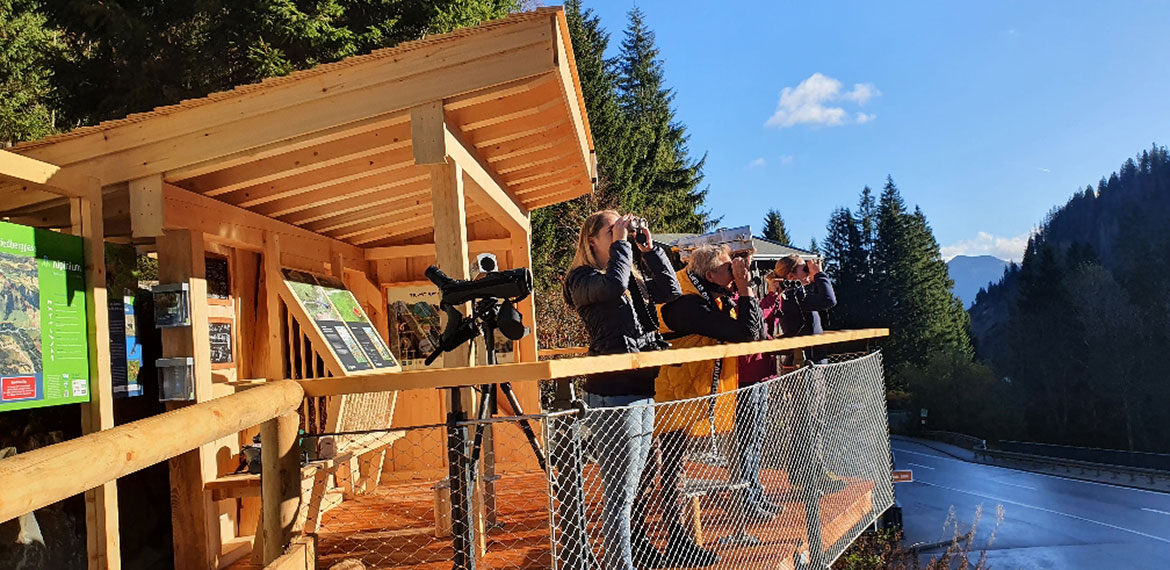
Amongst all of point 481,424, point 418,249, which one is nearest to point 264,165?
point 481,424

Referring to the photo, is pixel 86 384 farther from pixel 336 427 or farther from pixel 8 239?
pixel 336 427

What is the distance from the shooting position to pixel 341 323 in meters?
5.64

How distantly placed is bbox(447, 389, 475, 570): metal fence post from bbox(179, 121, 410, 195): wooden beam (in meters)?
2.04

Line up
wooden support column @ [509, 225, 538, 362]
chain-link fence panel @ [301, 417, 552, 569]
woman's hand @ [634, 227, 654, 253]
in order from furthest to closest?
wooden support column @ [509, 225, 538, 362] < woman's hand @ [634, 227, 654, 253] < chain-link fence panel @ [301, 417, 552, 569]

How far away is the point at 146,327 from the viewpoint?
15.1 feet

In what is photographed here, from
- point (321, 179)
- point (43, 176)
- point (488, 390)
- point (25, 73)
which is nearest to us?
point (488, 390)

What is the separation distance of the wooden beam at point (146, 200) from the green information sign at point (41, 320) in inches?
22.2

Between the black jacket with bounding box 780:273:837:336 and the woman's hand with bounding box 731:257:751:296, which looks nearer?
the woman's hand with bounding box 731:257:751:296

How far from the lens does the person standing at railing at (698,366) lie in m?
4.07

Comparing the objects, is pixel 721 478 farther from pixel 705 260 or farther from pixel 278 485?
pixel 278 485

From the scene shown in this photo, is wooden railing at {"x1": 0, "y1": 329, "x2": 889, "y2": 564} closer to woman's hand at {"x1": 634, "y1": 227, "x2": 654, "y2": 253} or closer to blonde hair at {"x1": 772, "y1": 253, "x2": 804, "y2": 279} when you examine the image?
woman's hand at {"x1": 634, "y1": 227, "x2": 654, "y2": 253}

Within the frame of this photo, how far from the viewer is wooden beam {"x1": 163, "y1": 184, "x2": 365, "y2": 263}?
4.56m

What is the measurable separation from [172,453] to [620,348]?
2.35m

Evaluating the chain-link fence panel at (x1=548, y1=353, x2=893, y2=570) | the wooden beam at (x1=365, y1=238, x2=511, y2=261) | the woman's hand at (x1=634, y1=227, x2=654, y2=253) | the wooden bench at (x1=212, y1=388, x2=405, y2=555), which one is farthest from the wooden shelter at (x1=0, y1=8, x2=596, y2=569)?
the wooden beam at (x1=365, y1=238, x2=511, y2=261)
